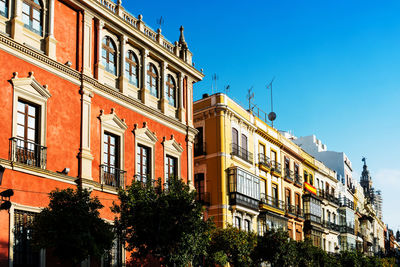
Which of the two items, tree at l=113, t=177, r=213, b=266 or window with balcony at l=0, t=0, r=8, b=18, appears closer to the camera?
window with balcony at l=0, t=0, r=8, b=18

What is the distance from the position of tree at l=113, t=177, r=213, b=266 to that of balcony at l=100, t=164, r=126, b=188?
95.2 inches

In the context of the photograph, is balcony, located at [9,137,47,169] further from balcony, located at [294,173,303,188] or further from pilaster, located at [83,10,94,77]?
balcony, located at [294,173,303,188]

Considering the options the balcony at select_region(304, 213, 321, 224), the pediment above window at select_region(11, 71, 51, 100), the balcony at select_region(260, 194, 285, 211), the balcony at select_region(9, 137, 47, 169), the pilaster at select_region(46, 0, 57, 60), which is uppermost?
the pilaster at select_region(46, 0, 57, 60)

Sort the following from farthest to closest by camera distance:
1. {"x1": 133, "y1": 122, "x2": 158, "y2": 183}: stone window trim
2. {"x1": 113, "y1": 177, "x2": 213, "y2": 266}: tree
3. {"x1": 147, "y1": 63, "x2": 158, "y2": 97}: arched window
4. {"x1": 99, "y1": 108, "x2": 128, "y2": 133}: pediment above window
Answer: {"x1": 147, "y1": 63, "x2": 158, "y2": 97}: arched window → {"x1": 133, "y1": 122, "x2": 158, "y2": 183}: stone window trim → {"x1": 99, "y1": 108, "x2": 128, "y2": 133}: pediment above window → {"x1": 113, "y1": 177, "x2": 213, "y2": 266}: tree

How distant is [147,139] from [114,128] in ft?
8.00

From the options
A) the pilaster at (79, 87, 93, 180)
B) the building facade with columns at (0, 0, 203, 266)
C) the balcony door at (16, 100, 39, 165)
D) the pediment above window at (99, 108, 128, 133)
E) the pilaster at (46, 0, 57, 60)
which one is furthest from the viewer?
the pediment above window at (99, 108, 128, 133)

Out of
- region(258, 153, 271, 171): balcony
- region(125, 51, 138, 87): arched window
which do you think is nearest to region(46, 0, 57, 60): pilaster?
region(125, 51, 138, 87): arched window

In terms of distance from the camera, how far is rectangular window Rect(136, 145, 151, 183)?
24.7 metres

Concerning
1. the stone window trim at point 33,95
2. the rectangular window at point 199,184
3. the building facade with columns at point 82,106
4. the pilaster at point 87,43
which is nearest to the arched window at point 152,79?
the building facade with columns at point 82,106

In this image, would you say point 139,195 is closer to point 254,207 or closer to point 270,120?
point 254,207

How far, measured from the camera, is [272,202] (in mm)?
39625

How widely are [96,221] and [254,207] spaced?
67.1ft

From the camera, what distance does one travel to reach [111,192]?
22.3 meters

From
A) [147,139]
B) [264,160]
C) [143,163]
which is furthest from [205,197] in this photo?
[147,139]
